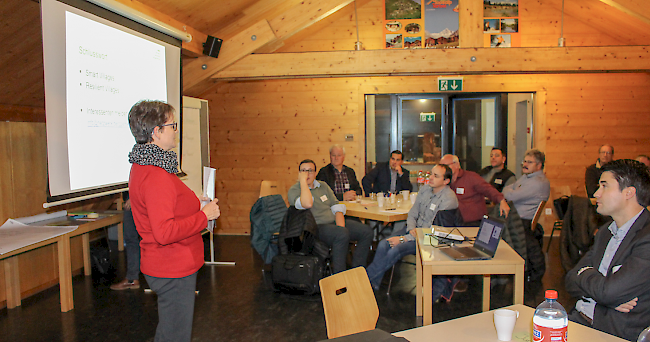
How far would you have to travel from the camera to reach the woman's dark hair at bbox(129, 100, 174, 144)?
6.34 feet

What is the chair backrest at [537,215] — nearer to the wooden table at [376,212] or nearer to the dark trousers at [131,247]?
the wooden table at [376,212]

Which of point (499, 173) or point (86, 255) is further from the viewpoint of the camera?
point (499, 173)

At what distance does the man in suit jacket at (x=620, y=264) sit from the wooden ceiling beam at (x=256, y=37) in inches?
163

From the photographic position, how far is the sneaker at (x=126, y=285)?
4441 mm

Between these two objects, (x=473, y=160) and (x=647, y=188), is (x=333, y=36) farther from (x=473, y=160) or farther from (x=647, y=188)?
(x=647, y=188)

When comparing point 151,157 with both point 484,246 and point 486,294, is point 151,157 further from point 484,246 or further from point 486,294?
point 486,294

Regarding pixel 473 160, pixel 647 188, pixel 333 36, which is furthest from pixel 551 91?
pixel 647 188

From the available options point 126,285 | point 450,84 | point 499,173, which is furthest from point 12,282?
point 450,84

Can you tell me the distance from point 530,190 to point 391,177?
1.87 meters

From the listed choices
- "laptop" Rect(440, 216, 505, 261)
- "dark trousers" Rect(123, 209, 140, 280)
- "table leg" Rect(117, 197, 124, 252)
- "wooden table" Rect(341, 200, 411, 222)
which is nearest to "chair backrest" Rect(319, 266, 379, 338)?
"laptop" Rect(440, 216, 505, 261)

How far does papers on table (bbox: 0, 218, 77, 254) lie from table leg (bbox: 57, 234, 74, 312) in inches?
4.8

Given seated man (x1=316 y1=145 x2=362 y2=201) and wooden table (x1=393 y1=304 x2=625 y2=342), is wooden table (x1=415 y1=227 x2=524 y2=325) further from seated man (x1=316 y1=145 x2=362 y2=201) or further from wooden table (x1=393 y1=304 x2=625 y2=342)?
seated man (x1=316 y1=145 x2=362 y2=201)

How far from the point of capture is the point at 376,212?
4492 millimetres

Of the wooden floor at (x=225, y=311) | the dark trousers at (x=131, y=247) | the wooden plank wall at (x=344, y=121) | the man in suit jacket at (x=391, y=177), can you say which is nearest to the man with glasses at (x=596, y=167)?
the wooden plank wall at (x=344, y=121)
